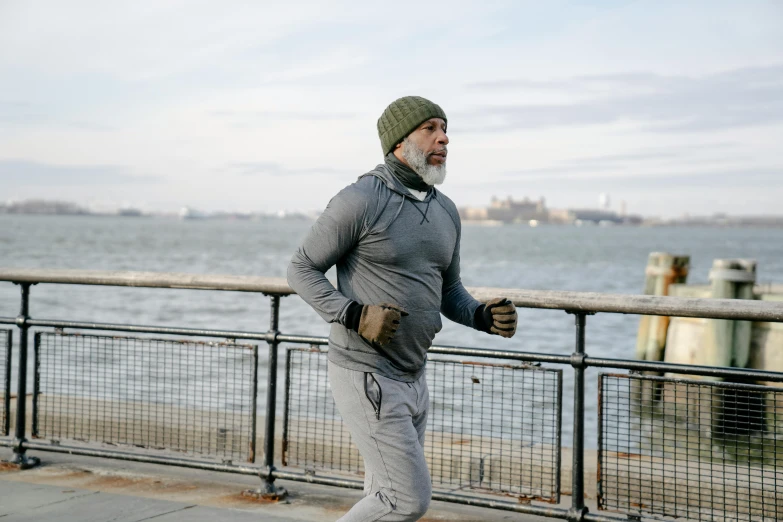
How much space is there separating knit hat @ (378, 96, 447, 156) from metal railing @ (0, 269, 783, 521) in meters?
1.34

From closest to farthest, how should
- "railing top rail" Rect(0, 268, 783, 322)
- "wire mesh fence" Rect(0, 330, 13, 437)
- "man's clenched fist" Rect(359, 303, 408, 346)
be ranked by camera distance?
"man's clenched fist" Rect(359, 303, 408, 346) < "railing top rail" Rect(0, 268, 783, 322) < "wire mesh fence" Rect(0, 330, 13, 437)

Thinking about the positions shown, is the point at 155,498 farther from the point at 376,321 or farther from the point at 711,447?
the point at 711,447

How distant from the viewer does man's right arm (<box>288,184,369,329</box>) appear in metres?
3.40

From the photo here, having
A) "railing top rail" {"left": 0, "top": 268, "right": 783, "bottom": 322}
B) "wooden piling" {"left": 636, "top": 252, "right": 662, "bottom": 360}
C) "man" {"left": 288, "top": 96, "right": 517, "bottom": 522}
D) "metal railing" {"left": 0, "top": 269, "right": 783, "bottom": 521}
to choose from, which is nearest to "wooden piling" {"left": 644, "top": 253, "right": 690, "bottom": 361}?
"wooden piling" {"left": 636, "top": 252, "right": 662, "bottom": 360}

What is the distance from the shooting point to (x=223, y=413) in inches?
226

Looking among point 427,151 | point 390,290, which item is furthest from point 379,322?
point 427,151

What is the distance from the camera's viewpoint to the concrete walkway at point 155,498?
16.1ft

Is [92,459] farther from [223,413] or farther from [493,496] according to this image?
[493,496]

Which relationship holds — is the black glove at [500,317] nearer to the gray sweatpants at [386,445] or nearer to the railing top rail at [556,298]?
the gray sweatpants at [386,445]

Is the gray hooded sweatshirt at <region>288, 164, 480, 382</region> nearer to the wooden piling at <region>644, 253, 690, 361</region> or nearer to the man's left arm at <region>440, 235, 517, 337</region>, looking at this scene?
the man's left arm at <region>440, 235, 517, 337</region>

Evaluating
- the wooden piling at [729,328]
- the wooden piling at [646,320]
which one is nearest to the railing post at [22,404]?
the wooden piling at [729,328]

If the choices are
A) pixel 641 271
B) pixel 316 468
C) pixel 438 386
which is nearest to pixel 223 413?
pixel 316 468

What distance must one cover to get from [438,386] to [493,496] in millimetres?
665

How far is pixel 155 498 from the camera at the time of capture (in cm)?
522
